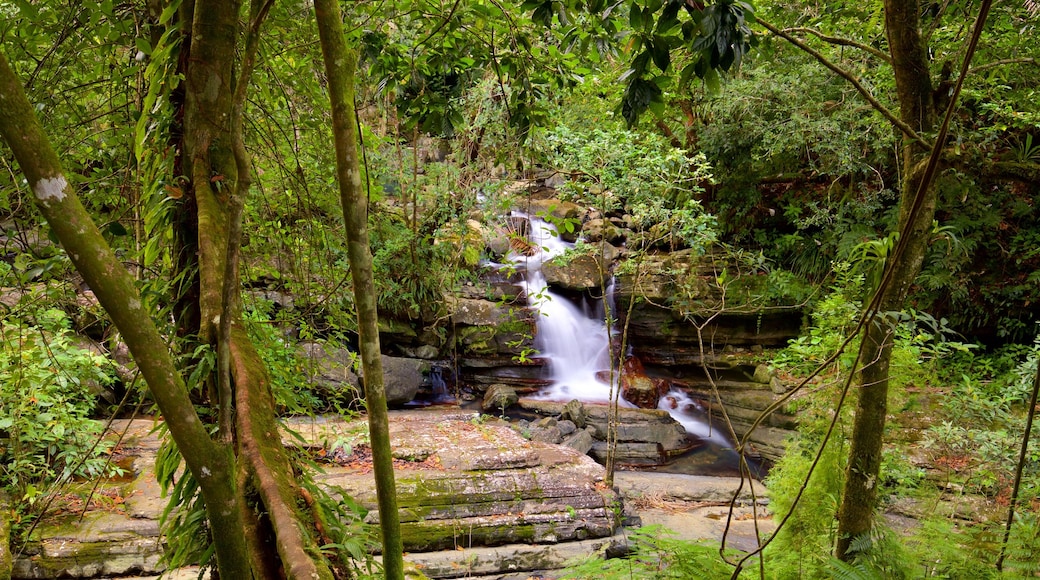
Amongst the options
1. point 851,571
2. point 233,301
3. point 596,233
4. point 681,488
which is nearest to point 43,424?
point 233,301

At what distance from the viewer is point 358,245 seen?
139cm

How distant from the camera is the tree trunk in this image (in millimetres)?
2115

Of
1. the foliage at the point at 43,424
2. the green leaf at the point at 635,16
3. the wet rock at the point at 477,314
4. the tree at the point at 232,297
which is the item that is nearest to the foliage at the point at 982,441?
the green leaf at the point at 635,16

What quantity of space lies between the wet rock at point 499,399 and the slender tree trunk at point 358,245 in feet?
25.0

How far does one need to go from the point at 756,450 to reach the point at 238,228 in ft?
27.5

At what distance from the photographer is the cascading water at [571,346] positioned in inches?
389

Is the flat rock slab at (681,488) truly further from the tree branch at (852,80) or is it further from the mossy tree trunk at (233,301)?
the tree branch at (852,80)

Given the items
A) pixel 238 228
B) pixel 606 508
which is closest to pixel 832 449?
pixel 606 508

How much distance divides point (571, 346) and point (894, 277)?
8419 millimetres

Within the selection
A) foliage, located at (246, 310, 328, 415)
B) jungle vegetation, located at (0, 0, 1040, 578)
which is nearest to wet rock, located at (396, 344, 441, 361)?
jungle vegetation, located at (0, 0, 1040, 578)

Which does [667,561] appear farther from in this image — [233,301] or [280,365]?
[233,301]

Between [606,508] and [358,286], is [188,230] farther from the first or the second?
[606,508]

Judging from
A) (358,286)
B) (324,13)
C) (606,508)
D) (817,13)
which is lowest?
(606,508)

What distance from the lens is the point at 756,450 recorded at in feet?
26.7
